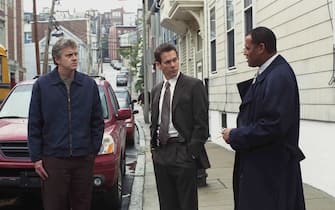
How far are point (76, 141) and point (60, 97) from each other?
0.40 m

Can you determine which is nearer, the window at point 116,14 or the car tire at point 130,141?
the car tire at point 130,141

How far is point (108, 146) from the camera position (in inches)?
274

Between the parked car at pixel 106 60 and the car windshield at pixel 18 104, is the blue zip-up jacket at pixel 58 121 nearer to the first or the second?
the car windshield at pixel 18 104

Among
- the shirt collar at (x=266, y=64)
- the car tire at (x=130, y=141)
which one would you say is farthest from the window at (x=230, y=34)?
the shirt collar at (x=266, y=64)

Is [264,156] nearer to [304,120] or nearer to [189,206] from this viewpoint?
[189,206]

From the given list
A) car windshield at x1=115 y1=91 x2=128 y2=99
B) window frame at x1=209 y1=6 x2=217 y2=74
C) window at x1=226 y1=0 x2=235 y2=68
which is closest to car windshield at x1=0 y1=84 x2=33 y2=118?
window at x1=226 y1=0 x2=235 y2=68

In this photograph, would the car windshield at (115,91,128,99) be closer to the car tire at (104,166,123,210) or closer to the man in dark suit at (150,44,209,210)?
the car tire at (104,166,123,210)

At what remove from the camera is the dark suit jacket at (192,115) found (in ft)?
15.5

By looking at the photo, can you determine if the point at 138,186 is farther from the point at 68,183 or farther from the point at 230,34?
the point at 230,34

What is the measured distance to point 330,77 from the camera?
695cm

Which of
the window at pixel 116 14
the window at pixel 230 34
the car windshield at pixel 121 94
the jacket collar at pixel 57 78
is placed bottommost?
the car windshield at pixel 121 94

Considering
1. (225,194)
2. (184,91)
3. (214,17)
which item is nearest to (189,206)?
(184,91)

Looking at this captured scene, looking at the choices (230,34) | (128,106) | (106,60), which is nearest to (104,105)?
(230,34)

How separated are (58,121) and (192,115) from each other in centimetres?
113
